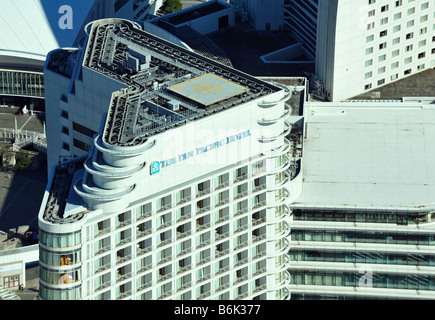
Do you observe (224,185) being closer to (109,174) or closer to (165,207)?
(165,207)

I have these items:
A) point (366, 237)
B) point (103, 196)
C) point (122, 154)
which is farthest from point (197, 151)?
point (366, 237)

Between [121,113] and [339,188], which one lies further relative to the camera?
[339,188]

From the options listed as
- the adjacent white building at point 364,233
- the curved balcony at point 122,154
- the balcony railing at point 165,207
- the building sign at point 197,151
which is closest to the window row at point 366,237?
the adjacent white building at point 364,233

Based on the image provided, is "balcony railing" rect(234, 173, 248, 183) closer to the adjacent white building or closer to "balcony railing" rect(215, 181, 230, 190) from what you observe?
"balcony railing" rect(215, 181, 230, 190)

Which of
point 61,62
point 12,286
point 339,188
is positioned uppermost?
point 61,62
